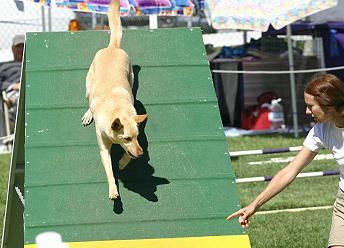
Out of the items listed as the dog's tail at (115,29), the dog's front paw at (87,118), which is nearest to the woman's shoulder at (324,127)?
the dog's front paw at (87,118)

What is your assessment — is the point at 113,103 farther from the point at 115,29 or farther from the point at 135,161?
the point at 115,29

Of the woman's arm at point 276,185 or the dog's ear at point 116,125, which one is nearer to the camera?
the woman's arm at point 276,185

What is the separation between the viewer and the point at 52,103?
6867mm

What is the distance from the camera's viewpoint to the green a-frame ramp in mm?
6023

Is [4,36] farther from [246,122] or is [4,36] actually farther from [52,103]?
[52,103]

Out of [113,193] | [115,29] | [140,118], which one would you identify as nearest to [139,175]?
[113,193]

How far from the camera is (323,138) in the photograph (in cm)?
520

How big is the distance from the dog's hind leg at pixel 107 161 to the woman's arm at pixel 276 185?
1.14 metres

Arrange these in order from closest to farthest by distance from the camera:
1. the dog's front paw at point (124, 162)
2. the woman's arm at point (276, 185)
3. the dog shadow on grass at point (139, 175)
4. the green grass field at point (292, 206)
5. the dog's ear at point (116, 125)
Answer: the woman's arm at point (276, 185) → the dog's ear at point (116, 125) → the dog shadow on grass at point (139, 175) → the dog's front paw at point (124, 162) → the green grass field at point (292, 206)

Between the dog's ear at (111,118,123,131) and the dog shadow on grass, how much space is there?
0.51m

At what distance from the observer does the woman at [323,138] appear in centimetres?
498

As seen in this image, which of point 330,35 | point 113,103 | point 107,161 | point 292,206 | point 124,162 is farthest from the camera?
point 330,35

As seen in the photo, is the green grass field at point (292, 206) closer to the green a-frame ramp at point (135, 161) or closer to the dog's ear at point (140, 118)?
the green a-frame ramp at point (135, 161)

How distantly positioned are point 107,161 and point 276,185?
1474mm
